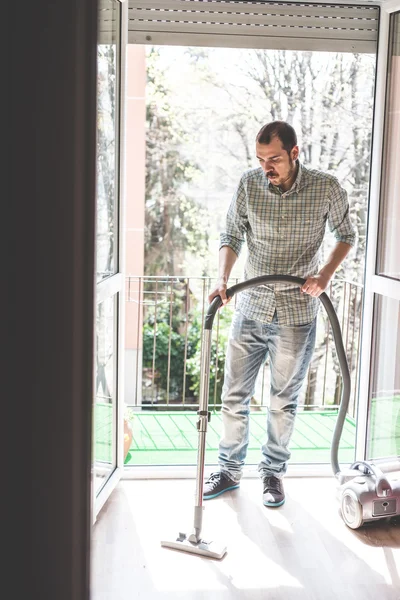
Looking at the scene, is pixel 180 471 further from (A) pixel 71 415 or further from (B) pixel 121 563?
(A) pixel 71 415

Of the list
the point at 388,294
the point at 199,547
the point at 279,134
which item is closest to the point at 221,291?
the point at 279,134

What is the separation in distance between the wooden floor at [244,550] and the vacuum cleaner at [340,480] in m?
0.06

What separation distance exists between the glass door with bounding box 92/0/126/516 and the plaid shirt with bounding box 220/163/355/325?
0.54m

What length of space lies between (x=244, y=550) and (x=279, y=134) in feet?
5.26

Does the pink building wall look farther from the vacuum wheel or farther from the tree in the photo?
the vacuum wheel

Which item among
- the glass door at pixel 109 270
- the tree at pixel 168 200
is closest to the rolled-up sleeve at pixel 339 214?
the glass door at pixel 109 270

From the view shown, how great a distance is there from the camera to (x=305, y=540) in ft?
8.83

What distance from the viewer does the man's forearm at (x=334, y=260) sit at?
2.74m

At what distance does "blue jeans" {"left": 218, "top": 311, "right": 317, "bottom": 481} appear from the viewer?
2.92 metres

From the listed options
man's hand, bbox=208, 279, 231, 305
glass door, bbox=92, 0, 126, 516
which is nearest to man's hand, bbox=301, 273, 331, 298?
man's hand, bbox=208, 279, 231, 305

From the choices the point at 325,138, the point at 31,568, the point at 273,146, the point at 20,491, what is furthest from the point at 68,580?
the point at 325,138

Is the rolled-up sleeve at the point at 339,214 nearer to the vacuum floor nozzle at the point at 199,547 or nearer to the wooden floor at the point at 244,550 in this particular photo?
the wooden floor at the point at 244,550

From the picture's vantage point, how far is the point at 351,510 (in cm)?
280

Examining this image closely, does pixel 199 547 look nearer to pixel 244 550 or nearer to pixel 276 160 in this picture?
pixel 244 550
